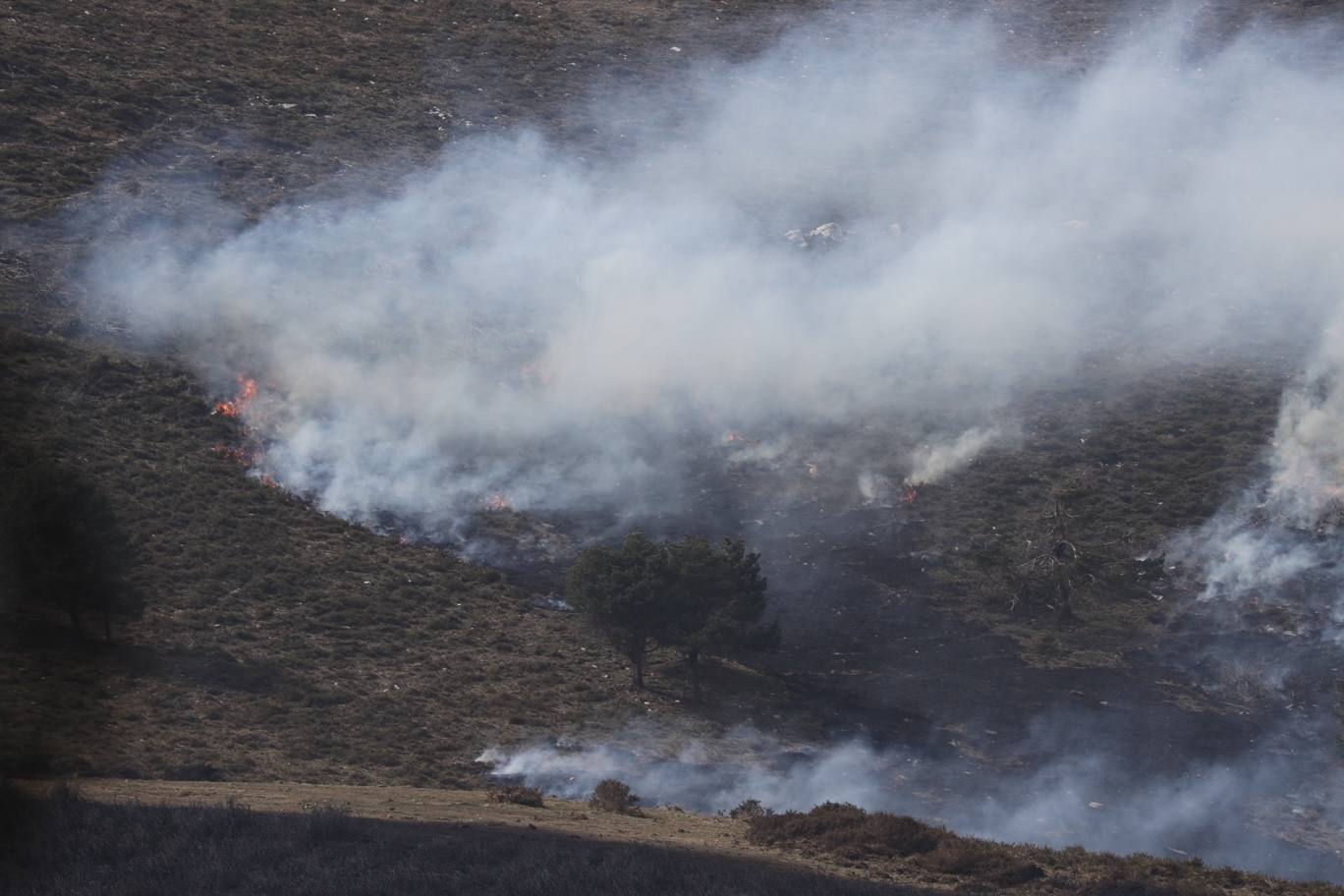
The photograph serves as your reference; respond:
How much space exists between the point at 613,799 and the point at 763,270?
A: 3194 centimetres

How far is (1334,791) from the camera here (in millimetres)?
27109

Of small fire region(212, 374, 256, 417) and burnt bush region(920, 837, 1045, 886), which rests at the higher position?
small fire region(212, 374, 256, 417)

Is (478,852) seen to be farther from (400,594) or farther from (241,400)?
(241,400)

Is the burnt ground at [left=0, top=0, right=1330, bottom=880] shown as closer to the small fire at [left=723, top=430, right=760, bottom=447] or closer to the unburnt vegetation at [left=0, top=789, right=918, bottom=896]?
the small fire at [left=723, top=430, right=760, bottom=447]

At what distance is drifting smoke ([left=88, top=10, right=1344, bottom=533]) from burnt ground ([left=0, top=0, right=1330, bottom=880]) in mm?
2269

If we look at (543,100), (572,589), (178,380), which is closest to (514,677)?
(572,589)

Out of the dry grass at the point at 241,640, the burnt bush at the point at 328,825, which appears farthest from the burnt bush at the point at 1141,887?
the dry grass at the point at 241,640

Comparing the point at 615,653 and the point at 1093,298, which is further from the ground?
the point at 1093,298

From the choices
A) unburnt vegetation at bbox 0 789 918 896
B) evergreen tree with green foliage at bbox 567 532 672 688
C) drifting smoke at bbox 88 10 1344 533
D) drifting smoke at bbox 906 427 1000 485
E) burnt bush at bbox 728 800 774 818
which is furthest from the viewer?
drifting smoke at bbox 88 10 1344 533

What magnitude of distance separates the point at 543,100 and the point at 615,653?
3598cm

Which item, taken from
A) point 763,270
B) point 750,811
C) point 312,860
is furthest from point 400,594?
point 763,270

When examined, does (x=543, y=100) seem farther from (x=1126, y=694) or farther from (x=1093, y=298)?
(x=1126, y=694)

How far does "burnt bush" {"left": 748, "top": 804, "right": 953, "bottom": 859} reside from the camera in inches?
787

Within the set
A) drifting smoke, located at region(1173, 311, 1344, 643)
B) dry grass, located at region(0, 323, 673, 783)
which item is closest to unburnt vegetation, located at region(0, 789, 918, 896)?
dry grass, located at region(0, 323, 673, 783)
